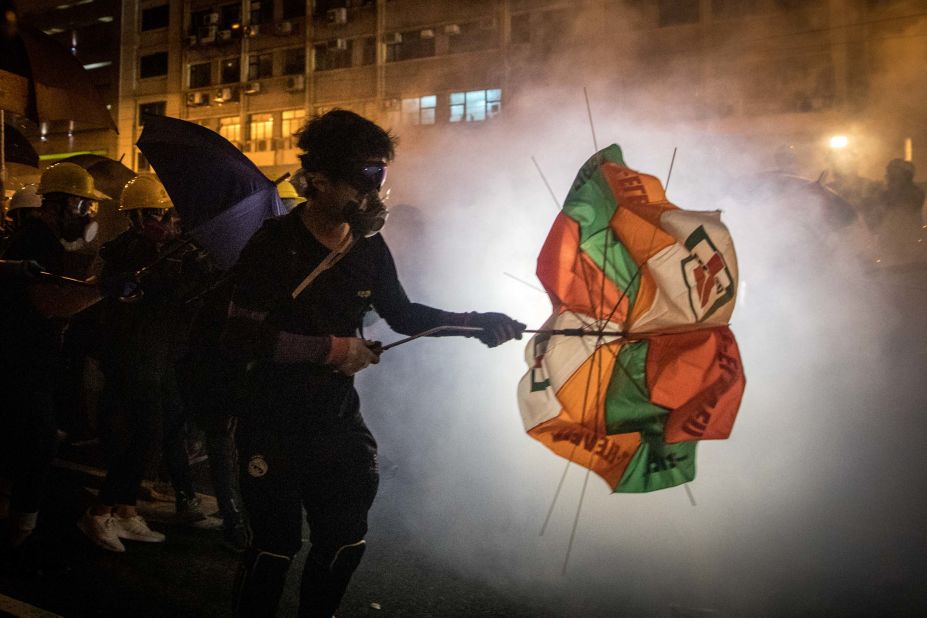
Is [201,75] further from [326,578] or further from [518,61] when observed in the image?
[326,578]

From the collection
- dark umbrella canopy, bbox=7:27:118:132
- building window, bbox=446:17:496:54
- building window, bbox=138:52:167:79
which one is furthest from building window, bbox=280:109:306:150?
dark umbrella canopy, bbox=7:27:118:132

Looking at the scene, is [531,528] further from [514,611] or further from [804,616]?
[804,616]

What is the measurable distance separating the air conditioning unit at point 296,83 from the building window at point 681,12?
1583 centimetres

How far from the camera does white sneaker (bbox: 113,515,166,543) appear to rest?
407 centimetres

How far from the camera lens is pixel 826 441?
444 cm

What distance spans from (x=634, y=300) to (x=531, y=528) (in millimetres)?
1940

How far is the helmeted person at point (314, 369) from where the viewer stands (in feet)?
7.61

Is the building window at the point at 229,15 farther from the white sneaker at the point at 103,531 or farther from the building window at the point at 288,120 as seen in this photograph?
the white sneaker at the point at 103,531

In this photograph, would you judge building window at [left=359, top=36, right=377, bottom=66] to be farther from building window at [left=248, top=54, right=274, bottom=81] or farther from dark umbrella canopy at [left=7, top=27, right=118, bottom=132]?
dark umbrella canopy at [left=7, top=27, right=118, bottom=132]

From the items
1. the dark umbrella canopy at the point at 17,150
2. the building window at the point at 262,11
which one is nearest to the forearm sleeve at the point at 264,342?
the dark umbrella canopy at the point at 17,150

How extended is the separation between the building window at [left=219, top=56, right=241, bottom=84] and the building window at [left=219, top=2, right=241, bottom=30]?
147cm

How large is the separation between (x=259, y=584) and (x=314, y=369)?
738 mm

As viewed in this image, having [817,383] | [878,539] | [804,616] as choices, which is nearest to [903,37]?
[817,383]

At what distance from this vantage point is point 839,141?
17812 millimetres
